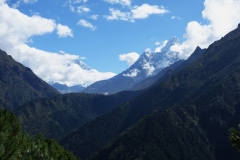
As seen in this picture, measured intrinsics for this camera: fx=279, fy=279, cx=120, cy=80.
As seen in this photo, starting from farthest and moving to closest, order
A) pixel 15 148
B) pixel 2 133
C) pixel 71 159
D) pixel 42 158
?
1. pixel 71 159
2. pixel 42 158
3. pixel 2 133
4. pixel 15 148

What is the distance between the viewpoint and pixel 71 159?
313ft

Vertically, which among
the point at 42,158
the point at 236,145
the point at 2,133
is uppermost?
the point at 2,133

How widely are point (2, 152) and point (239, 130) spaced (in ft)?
56.9

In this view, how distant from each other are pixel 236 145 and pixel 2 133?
19.1 metres

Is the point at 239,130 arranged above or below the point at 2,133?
below

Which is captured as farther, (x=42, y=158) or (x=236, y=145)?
(x=42, y=158)

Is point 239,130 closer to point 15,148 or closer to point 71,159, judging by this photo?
point 15,148

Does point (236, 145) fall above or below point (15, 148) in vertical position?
below

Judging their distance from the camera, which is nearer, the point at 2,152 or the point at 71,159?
the point at 2,152

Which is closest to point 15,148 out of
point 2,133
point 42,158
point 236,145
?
point 2,133

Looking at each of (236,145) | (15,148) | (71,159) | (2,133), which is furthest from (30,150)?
(71,159)

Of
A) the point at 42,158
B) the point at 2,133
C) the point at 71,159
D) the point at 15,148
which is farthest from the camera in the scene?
the point at 71,159

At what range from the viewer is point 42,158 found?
33812 millimetres

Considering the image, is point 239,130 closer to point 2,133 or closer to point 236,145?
point 236,145
